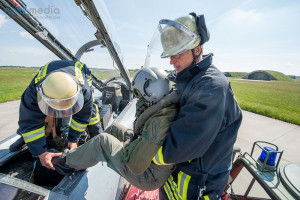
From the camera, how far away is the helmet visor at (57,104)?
4.41 ft

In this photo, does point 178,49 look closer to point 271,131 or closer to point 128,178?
point 128,178

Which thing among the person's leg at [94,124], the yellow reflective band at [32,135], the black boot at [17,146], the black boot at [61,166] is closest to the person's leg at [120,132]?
the person's leg at [94,124]

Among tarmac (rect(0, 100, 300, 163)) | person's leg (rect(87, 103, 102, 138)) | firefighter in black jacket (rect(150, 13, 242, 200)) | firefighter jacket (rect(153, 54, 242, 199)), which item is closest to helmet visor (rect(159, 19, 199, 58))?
firefighter in black jacket (rect(150, 13, 242, 200))

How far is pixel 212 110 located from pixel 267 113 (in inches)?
301

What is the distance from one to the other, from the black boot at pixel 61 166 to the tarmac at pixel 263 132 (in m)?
3.81

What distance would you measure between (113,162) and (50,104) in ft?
2.78

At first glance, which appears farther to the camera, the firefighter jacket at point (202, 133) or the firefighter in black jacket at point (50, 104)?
the firefighter in black jacket at point (50, 104)

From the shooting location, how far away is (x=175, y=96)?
3.90 ft

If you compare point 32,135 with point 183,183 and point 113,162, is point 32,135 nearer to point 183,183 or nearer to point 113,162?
point 113,162

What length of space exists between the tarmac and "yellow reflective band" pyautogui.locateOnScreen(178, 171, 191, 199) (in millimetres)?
3157

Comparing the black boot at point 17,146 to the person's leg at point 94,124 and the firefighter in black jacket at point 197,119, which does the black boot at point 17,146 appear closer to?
the person's leg at point 94,124

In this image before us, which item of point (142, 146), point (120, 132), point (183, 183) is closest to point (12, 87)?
point (120, 132)

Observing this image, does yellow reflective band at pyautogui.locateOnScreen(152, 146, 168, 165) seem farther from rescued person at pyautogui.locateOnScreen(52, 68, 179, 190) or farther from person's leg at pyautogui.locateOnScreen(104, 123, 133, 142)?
person's leg at pyautogui.locateOnScreen(104, 123, 133, 142)

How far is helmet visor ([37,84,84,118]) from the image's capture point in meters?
1.34
